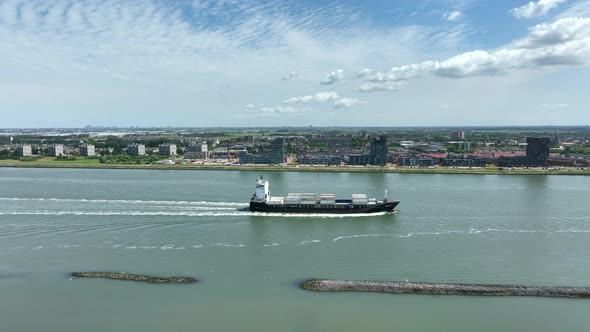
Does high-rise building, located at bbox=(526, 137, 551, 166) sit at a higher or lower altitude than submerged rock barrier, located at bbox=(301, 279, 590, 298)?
higher

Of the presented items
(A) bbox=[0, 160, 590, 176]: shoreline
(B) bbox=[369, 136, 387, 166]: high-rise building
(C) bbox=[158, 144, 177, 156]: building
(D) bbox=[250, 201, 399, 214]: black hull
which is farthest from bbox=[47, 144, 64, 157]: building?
(D) bbox=[250, 201, 399, 214]: black hull

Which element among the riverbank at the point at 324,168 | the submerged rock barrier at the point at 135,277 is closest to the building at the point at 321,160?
the riverbank at the point at 324,168

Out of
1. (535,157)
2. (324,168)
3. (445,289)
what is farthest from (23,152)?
(535,157)

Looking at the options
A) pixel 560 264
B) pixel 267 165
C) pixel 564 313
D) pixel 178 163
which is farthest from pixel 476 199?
pixel 178 163

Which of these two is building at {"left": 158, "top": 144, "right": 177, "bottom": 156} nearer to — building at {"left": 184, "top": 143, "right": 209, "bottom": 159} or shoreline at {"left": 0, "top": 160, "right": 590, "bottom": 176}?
building at {"left": 184, "top": 143, "right": 209, "bottom": 159}

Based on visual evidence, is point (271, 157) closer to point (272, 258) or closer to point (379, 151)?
point (379, 151)
